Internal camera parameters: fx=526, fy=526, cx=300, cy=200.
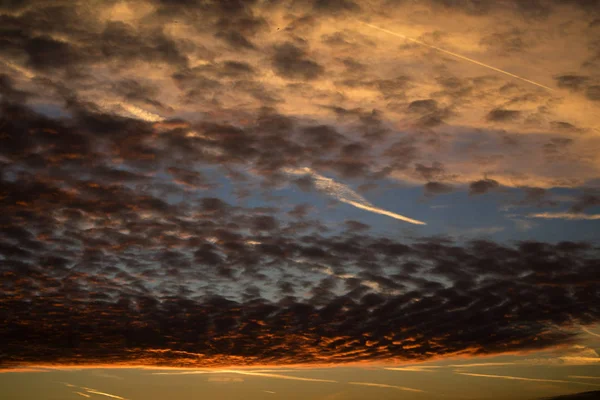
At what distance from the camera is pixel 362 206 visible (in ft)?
127

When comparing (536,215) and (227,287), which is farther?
(227,287)

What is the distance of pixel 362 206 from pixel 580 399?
345ft

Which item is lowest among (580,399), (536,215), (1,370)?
(580,399)

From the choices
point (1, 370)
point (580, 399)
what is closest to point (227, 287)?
point (1, 370)

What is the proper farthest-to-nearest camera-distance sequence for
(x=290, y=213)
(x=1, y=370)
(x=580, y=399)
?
(x=580, y=399) < (x=1, y=370) < (x=290, y=213)

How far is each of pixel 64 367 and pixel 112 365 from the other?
25.1 feet

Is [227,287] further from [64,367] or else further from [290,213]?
[64,367]

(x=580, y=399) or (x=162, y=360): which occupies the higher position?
(x=162, y=360)

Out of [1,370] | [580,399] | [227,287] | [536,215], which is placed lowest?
[580,399]

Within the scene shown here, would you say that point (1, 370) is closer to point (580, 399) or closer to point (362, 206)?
point (362, 206)

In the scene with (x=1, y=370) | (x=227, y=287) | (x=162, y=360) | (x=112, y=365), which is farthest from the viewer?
(x=1, y=370)

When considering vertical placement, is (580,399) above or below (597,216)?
below

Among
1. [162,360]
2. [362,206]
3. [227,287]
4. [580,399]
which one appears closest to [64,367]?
[162,360]

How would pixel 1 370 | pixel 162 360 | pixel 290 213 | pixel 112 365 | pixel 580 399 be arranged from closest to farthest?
pixel 290 213 < pixel 162 360 < pixel 112 365 < pixel 1 370 < pixel 580 399
